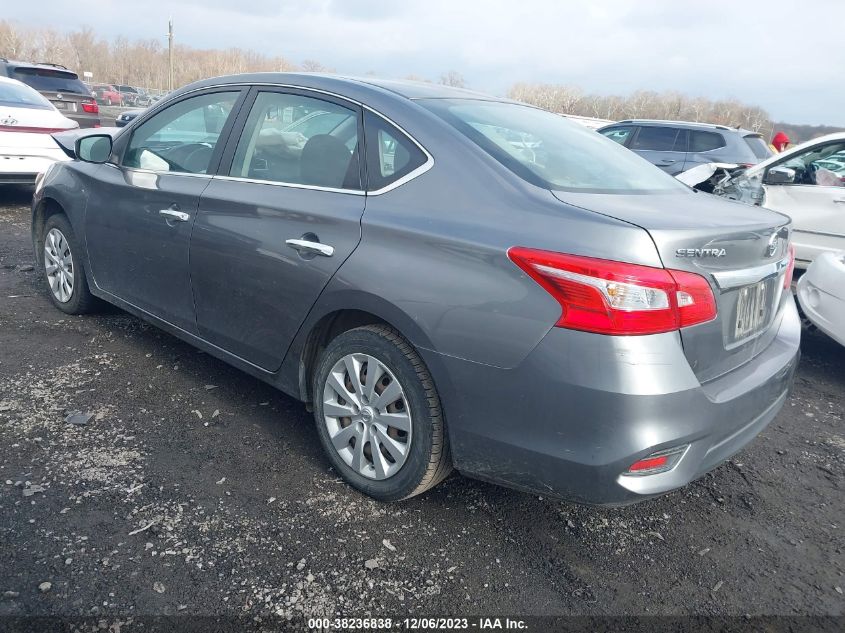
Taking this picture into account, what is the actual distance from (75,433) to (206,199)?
4.19 feet

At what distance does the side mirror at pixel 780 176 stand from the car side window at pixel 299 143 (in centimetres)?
454

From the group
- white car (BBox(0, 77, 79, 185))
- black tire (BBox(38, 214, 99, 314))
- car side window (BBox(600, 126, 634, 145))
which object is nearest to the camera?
black tire (BBox(38, 214, 99, 314))

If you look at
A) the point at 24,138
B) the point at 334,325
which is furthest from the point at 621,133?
the point at 334,325

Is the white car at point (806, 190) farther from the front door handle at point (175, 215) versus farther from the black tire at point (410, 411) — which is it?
the front door handle at point (175, 215)

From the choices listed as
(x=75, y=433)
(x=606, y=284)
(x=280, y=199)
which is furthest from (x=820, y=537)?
(x=75, y=433)

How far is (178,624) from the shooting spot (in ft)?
6.73

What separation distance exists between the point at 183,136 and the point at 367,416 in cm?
203

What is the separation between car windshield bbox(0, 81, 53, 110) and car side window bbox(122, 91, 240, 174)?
528 cm

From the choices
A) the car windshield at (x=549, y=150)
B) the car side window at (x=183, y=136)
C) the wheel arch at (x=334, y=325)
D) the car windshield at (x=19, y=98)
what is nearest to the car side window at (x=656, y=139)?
the car windshield at (x=549, y=150)

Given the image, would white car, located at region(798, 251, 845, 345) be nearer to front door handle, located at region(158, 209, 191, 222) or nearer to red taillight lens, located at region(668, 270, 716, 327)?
red taillight lens, located at region(668, 270, 716, 327)

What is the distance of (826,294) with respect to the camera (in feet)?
14.8

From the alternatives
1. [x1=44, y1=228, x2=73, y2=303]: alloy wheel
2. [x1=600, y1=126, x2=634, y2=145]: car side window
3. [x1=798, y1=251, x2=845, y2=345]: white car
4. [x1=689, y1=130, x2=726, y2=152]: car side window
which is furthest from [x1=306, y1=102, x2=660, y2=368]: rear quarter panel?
[x1=600, y1=126, x2=634, y2=145]: car side window

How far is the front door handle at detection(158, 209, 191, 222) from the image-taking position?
3335 millimetres

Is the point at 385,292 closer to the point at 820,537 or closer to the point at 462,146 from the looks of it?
the point at 462,146
